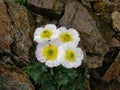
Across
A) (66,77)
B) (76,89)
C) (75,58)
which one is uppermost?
(75,58)

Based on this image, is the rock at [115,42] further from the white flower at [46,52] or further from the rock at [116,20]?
the white flower at [46,52]

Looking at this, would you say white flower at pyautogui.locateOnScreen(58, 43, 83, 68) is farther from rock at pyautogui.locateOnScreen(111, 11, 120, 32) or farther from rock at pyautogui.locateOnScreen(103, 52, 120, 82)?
rock at pyautogui.locateOnScreen(111, 11, 120, 32)

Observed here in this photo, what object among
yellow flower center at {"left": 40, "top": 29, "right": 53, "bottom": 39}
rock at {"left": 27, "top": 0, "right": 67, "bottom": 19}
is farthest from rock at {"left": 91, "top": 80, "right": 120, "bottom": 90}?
yellow flower center at {"left": 40, "top": 29, "right": 53, "bottom": 39}

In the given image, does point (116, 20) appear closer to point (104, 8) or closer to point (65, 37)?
point (104, 8)

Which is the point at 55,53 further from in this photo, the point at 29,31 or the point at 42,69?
the point at 29,31

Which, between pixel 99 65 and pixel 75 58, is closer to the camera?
pixel 75 58

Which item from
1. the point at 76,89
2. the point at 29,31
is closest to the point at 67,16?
the point at 29,31

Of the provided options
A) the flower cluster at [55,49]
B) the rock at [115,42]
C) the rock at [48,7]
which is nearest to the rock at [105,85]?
the rock at [115,42]
